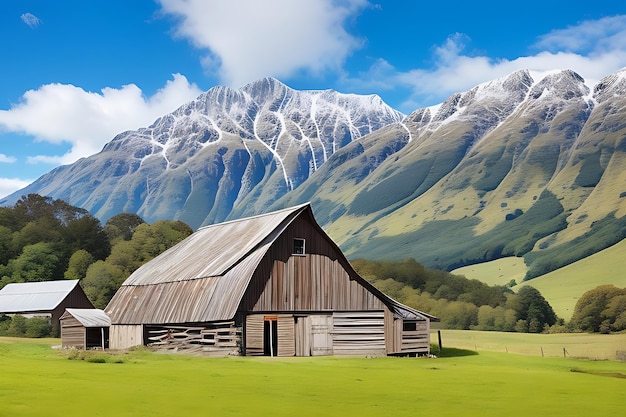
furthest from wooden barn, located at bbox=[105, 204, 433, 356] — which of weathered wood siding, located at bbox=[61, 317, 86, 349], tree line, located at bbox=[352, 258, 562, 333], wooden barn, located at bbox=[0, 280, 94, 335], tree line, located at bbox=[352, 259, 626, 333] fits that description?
tree line, located at bbox=[352, 259, 626, 333]

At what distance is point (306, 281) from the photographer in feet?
178

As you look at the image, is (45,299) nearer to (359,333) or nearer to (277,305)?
(277,305)

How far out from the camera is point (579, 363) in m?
53.0

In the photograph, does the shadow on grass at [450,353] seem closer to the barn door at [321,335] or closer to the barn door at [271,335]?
the barn door at [321,335]

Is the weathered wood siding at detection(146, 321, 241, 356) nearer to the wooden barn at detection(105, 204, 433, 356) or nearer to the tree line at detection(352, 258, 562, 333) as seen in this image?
the wooden barn at detection(105, 204, 433, 356)

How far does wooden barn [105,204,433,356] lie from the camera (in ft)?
169

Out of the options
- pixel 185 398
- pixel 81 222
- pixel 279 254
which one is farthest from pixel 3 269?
pixel 185 398

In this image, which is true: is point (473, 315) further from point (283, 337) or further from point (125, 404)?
point (125, 404)

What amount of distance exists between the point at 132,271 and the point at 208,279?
144 ft

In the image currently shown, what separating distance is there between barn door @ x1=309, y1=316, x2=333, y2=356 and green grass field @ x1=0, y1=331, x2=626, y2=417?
31.4 feet

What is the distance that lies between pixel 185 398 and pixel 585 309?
377 feet

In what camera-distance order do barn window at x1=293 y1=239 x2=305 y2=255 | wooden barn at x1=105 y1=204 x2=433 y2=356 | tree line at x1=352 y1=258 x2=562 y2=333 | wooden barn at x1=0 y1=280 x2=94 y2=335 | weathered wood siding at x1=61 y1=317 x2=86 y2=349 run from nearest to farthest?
1. wooden barn at x1=105 y1=204 x2=433 y2=356
2. barn window at x1=293 y1=239 x2=305 y2=255
3. weathered wood siding at x1=61 y1=317 x2=86 y2=349
4. wooden barn at x1=0 y1=280 x2=94 y2=335
5. tree line at x1=352 y1=258 x2=562 y2=333

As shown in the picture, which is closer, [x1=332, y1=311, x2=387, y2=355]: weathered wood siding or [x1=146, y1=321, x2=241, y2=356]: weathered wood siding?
[x1=146, y1=321, x2=241, y2=356]: weathered wood siding

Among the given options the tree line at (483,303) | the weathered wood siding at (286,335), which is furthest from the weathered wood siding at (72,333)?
the tree line at (483,303)
